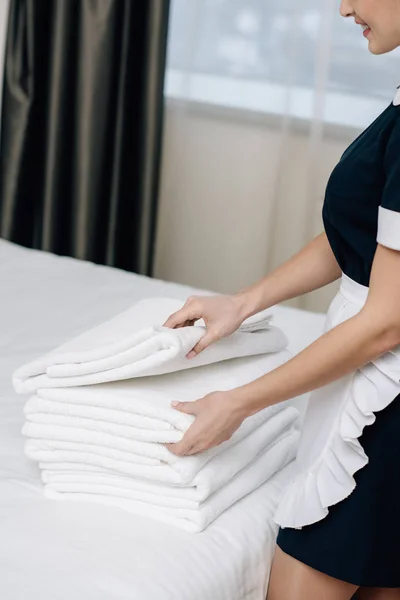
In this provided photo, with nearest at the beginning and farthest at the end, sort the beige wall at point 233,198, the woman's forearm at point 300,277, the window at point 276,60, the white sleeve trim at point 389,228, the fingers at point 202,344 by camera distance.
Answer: the white sleeve trim at point 389,228
the fingers at point 202,344
the woman's forearm at point 300,277
the window at point 276,60
the beige wall at point 233,198

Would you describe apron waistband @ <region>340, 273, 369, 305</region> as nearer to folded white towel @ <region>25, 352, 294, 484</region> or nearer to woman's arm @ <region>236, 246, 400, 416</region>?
woman's arm @ <region>236, 246, 400, 416</region>

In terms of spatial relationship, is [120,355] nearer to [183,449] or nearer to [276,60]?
[183,449]

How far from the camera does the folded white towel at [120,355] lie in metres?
1.37

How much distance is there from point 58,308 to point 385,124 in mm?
1153

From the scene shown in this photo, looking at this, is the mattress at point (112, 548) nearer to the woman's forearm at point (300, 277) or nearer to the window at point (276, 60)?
the woman's forearm at point (300, 277)

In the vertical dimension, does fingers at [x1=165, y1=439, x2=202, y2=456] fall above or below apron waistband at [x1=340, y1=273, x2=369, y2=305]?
below

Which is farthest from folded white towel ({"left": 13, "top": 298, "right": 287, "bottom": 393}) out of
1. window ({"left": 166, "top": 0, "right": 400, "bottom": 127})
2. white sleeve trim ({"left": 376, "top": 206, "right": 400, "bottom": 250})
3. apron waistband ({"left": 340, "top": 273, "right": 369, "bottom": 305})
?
window ({"left": 166, "top": 0, "right": 400, "bottom": 127})

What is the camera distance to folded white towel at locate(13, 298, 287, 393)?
137cm

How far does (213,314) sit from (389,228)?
38cm

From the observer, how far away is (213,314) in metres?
1.53

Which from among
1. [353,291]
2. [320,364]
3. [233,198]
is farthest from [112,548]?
[233,198]

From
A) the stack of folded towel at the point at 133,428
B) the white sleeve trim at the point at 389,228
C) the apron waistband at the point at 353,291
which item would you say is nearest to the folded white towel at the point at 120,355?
the stack of folded towel at the point at 133,428

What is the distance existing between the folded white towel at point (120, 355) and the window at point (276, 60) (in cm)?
164

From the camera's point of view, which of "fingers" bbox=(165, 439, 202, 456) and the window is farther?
the window
